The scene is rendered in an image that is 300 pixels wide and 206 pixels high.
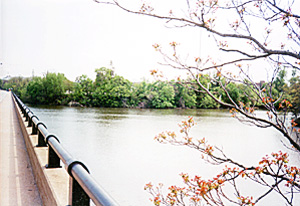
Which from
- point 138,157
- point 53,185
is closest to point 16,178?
point 53,185

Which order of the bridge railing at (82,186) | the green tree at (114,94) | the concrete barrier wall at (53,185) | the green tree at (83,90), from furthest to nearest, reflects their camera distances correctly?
the green tree at (83,90)
the green tree at (114,94)
the concrete barrier wall at (53,185)
the bridge railing at (82,186)

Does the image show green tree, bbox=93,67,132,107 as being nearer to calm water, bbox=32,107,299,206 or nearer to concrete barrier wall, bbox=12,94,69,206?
calm water, bbox=32,107,299,206

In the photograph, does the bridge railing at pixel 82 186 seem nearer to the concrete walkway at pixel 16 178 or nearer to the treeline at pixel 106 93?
the concrete walkway at pixel 16 178

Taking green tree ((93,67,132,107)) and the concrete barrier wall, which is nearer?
the concrete barrier wall

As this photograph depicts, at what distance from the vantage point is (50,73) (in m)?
55.5

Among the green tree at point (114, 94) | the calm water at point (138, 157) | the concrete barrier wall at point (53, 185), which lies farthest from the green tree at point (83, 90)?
the concrete barrier wall at point (53, 185)

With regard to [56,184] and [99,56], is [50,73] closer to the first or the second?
[99,56]

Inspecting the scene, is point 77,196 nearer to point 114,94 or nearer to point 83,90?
point 114,94

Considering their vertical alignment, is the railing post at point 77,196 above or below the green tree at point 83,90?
below

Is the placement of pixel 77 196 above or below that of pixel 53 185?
above

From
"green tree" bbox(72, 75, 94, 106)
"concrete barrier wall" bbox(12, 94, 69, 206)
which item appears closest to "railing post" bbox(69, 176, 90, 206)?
"concrete barrier wall" bbox(12, 94, 69, 206)

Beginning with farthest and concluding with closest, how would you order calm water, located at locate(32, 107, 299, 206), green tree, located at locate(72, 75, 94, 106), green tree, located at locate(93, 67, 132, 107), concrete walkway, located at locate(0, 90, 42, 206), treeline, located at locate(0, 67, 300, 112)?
green tree, located at locate(72, 75, 94, 106)
green tree, located at locate(93, 67, 132, 107)
treeline, located at locate(0, 67, 300, 112)
calm water, located at locate(32, 107, 299, 206)
concrete walkway, located at locate(0, 90, 42, 206)

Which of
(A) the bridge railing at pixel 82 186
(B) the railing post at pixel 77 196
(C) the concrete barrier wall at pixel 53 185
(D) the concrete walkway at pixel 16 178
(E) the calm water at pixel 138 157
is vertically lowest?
(E) the calm water at pixel 138 157

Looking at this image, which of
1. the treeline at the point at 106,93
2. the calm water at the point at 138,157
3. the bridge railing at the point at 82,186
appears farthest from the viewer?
the treeline at the point at 106,93
